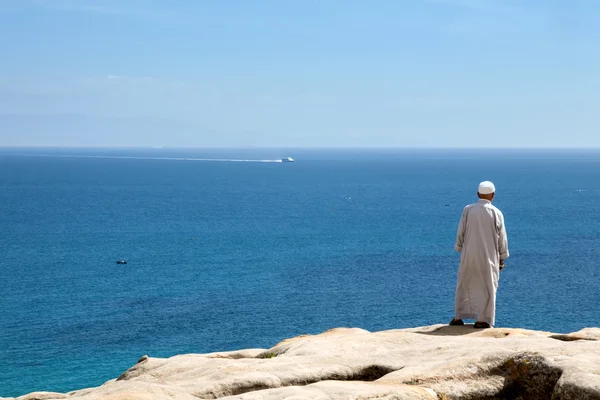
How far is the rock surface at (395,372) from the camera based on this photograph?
9609 mm

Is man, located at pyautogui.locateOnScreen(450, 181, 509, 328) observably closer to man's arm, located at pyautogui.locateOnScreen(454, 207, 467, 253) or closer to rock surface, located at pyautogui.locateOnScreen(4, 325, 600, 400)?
man's arm, located at pyautogui.locateOnScreen(454, 207, 467, 253)

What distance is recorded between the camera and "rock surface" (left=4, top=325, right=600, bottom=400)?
378 inches

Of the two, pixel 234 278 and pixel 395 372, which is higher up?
pixel 395 372

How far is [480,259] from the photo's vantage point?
15164mm

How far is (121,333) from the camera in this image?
56.4 meters

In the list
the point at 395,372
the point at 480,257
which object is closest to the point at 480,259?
the point at 480,257

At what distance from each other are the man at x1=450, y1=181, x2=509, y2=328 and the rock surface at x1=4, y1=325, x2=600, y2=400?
2.04 metres

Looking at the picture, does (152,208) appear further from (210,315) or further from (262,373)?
(262,373)

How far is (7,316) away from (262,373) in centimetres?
5592

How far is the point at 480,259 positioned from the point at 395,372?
5.18 meters

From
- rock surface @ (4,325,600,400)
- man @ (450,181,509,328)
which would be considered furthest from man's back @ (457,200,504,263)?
rock surface @ (4,325,600,400)

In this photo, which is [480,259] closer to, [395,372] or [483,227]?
[483,227]

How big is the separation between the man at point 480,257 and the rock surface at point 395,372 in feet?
6.69

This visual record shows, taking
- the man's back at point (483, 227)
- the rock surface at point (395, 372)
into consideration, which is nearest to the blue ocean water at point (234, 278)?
the man's back at point (483, 227)
